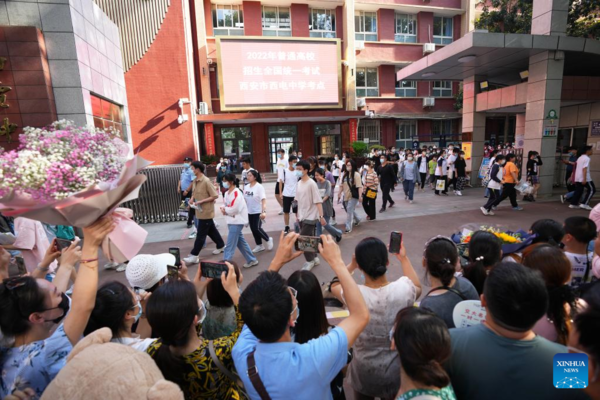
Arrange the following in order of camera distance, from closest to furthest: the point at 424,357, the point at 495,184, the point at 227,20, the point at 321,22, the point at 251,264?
the point at 424,357 → the point at 251,264 → the point at 495,184 → the point at 227,20 → the point at 321,22

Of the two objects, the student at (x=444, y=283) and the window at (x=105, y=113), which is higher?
the window at (x=105, y=113)

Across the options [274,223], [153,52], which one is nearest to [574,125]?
[274,223]

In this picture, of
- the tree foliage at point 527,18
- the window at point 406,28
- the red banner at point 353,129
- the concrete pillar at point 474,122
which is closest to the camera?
the tree foliage at point 527,18

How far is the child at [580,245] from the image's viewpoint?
2.56m

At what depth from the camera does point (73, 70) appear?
21.7ft

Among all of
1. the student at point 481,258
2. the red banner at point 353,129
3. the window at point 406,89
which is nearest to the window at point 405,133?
the window at point 406,89

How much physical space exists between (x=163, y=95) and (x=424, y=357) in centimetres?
1708

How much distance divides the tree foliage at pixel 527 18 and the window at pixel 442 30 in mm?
5157

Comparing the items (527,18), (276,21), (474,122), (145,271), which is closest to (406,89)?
(527,18)

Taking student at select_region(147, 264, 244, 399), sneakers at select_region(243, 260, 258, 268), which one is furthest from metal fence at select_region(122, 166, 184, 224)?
student at select_region(147, 264, 244, 399)

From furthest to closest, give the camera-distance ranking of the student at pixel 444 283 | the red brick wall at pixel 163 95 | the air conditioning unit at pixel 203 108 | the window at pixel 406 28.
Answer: the window at pixel 406 28, the air conditioning unit at pixel 203 108, the red brick wall at pixel 163 95, the student at pixel 444 283

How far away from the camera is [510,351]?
51.2 inches

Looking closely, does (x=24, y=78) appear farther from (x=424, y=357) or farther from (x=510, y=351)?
(x=510, y=351)

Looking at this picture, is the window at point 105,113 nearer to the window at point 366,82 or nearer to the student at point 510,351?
the student at point 510,351
